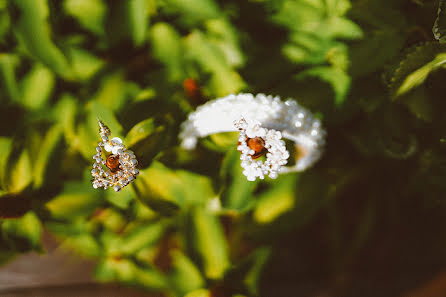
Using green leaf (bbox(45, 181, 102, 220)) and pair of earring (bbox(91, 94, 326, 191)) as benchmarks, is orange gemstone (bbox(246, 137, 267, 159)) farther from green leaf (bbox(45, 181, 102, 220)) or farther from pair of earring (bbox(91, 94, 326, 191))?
green leaf (bbox(45, 181, 102, 220))

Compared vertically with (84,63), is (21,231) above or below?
below

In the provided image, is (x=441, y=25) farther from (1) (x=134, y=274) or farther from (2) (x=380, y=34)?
(1) (x=134, y=274)

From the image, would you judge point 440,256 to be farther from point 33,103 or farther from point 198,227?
point 33,103

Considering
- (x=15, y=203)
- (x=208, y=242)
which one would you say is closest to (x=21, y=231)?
(x=15, y=203)

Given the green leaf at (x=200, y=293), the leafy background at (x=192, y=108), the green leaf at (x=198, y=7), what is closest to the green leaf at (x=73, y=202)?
the leafy background at (x=192, y=108)

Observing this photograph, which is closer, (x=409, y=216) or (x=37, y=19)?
(x=37, y=19)

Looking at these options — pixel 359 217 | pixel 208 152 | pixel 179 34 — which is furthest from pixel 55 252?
→ pixel 359 217

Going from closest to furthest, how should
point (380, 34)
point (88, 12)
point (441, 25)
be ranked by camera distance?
point (441, 25)
point (380, 34)
point (88, 12)
